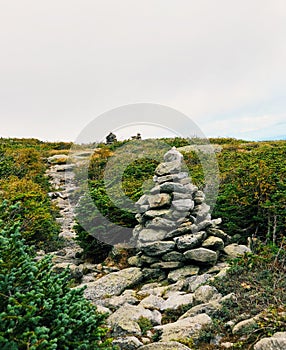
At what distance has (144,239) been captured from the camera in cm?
805

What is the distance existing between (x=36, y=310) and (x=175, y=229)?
5.32 meters

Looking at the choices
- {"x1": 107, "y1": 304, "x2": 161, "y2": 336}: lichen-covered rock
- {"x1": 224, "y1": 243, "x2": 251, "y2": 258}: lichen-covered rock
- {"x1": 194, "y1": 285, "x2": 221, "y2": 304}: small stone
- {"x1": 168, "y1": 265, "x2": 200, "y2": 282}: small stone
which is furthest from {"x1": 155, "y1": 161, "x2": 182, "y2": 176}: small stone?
{"x1": 107, "y1": 304, "x2": 161, "y2": 336}: lichen-covered rock

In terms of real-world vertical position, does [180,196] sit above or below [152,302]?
above

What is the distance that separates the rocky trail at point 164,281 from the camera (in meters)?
4.86

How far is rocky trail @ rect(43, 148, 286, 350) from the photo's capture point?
4.86 m

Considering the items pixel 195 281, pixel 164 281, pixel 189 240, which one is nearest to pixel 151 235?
pixel 189 240

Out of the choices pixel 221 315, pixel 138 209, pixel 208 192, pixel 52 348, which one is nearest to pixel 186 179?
pixel 138 209

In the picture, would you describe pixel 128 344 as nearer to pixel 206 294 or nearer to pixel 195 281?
pixel 206 294

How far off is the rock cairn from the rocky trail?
20 millimetres

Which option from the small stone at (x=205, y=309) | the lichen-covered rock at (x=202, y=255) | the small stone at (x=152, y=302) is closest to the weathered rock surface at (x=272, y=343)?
the small stone at (x=205, y=309)

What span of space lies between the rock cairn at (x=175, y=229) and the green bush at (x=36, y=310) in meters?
4.32

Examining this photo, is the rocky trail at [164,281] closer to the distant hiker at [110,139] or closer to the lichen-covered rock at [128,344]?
the lichen-covered rock at [128,344]

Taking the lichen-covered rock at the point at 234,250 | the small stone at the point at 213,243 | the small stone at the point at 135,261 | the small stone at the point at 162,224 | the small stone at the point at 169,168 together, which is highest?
the small stone at the point at 169,168

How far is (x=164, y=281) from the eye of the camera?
751 centimetres
